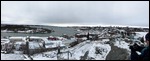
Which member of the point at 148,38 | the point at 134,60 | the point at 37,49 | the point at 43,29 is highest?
the point at 148,38

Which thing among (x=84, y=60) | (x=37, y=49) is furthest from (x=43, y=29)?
(x=84, y=60)

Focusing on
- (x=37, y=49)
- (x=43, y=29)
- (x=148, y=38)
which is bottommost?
(x=43, y=29)

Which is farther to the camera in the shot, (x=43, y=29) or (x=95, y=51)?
(x=43, y=29)

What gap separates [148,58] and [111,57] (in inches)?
277

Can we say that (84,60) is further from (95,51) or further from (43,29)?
(43,29)

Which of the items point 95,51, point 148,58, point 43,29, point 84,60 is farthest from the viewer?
point 43,29

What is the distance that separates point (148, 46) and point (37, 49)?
9.00m

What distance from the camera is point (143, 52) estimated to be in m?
1.52

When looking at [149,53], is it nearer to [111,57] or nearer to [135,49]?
[135,49]

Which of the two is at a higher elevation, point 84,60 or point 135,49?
point 135,49

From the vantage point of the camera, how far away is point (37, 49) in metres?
10.3

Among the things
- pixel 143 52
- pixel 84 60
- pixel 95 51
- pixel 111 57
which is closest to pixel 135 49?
pixel 143 52

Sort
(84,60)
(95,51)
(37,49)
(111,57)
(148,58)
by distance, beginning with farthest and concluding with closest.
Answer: (37,49) → (95,51) → (111,57) → (84,60) → (148,58)

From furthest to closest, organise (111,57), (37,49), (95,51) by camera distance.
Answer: (37,49)
(95,51)
(111,57)
